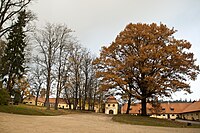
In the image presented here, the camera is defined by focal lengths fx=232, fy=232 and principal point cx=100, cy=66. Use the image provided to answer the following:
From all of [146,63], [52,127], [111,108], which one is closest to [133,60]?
[146,63]

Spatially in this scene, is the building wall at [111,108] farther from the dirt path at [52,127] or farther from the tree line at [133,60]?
the dirt path at [52,127]

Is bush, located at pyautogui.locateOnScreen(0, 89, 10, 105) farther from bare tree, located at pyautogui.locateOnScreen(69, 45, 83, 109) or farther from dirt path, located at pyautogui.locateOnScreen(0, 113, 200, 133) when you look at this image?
bare tree, located at pyautogui.locateOnScreen(69, 45, 83, 109)

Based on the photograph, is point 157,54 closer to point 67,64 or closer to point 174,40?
point 174,40

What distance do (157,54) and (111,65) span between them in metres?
6.75

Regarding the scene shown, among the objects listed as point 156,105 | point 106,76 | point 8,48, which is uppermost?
point 8,48

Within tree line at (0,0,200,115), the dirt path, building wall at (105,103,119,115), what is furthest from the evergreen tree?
building wall at (105,103,119,115)

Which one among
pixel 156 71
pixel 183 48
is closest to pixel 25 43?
pixel 156 71

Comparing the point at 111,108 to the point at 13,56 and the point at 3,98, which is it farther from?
the point at 3,98

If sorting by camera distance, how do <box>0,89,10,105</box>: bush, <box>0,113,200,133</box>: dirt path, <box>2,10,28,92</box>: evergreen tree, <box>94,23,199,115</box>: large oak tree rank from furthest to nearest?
<box>2,10,28,92</box>: evergreen tree, <box>94,23,199,115</box>: large oak tree, <box>0,89,10,105</box>: bush, <box>0,113,200,133</box>: dirt path

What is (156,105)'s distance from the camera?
3316 centimetres

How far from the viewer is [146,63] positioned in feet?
99.8

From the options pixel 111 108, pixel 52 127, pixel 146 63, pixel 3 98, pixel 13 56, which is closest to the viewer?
pixel 52 127

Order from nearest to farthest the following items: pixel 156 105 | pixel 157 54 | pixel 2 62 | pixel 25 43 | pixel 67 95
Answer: pixel 157 54, pixel 156 105, pixel 2 62, pixel 25 43, pixel 67 95

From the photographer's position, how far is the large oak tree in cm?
2944
